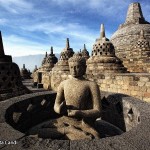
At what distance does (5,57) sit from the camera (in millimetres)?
6758

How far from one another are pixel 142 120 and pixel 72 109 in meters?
1.19

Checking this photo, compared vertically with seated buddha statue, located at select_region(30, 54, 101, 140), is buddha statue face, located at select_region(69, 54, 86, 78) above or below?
above

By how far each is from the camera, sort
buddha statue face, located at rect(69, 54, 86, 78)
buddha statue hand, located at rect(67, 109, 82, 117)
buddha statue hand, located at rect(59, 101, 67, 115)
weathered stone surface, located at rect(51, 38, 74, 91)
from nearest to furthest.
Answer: buddha statue hand, located at rect(67, 109, 82, 117) < buddha statue hand, located at rect(59, 101, 67, 115) < buddha statue face, located at rect(69, 54, 86, 78) < weathered stone surface, located at rect(51, 38, 74, 91)

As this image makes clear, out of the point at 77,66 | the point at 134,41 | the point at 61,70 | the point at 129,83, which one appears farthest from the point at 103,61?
the point at 134,41

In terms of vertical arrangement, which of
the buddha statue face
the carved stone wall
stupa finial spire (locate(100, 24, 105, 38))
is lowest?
the carved stone wall

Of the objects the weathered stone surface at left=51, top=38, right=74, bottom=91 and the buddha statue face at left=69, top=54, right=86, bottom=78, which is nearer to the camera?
the buddha statue face at left=69, top=54, right=86, bottom=78

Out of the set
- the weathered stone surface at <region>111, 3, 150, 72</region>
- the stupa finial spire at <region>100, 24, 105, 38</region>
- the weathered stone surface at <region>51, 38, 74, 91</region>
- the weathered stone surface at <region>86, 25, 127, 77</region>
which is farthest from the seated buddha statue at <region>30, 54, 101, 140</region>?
the weathered stone surface at <region>111, 3, 150, 72</region>

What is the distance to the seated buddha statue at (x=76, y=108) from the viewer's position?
3275mm

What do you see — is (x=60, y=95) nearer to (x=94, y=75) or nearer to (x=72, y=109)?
(x=72, y=109)

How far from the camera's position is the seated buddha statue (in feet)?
10.7

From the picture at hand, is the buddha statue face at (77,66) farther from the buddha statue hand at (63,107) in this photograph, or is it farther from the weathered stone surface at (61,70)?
the weathered stone surface at (61,70)

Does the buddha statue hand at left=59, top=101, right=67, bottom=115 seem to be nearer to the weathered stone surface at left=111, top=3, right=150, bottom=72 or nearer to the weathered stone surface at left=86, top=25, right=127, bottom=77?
the weathered stone surface at left=86, top=25, right=127, bottom=77

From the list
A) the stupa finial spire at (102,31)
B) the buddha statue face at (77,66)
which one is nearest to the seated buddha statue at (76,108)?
the buddha statue face at (77,66)

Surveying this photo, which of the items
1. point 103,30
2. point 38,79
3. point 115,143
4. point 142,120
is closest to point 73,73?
point 142,120
